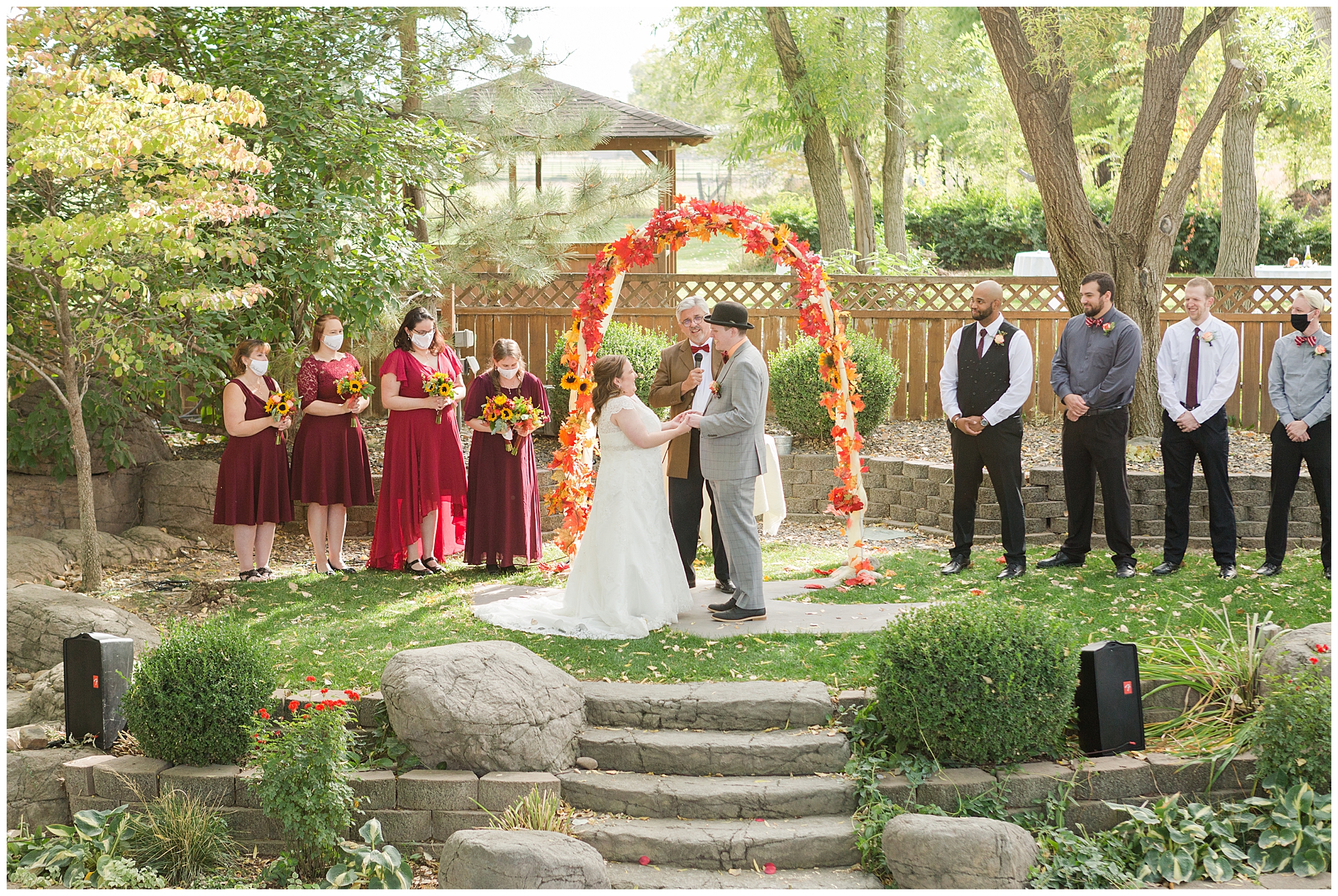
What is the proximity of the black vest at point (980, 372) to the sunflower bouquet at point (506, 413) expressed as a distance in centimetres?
296

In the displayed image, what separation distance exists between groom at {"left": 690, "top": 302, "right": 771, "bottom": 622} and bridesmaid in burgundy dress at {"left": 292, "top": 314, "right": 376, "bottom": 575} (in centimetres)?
283

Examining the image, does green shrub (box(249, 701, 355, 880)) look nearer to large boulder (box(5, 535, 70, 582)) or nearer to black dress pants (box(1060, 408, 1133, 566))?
large boulder (box(5, 535, 70, 582))

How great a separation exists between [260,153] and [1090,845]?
7.42 m

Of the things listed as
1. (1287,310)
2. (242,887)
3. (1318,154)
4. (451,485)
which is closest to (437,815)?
(242,887)

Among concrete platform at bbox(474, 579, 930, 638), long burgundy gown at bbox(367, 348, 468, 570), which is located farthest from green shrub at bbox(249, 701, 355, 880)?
long burgundy gown at bbox(367, 348, 468, 570)

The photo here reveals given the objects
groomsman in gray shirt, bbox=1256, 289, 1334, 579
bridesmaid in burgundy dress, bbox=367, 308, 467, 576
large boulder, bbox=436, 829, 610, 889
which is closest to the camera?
large boulder, bbox=436, 829, 610, 889

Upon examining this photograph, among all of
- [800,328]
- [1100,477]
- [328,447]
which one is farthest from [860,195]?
[328,447]

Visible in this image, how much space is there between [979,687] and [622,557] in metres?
2.47

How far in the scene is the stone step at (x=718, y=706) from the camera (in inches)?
193

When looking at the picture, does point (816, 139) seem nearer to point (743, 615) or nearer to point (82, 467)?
point (743, 615)

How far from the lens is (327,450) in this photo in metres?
7.57

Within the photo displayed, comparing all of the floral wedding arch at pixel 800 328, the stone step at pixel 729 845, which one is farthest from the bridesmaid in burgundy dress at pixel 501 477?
the stone step at pixel 729 845

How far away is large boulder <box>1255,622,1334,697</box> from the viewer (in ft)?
15.3

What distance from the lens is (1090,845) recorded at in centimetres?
423
